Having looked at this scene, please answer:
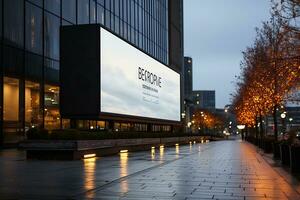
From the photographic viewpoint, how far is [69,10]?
4428cm

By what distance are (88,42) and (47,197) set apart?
23403 mm

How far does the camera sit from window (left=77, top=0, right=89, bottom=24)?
151 ft

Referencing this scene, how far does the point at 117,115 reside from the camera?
3922 cm

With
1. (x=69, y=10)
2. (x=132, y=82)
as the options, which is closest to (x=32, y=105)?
(x=132, y=82)

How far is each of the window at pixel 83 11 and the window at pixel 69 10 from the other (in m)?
0.77

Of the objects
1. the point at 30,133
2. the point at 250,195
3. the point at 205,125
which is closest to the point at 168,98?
the point at 30,133

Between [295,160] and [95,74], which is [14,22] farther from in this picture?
[295,160]

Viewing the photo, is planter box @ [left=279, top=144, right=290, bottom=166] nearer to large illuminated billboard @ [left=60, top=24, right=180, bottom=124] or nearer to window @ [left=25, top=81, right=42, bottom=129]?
large illuminated billboard @ [left=60, top=24, right=180, bottom=124]

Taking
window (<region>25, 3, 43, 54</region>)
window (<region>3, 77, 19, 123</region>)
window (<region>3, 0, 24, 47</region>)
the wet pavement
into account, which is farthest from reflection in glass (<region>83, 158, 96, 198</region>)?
window (<region>25, 3, 43, 54</region>)

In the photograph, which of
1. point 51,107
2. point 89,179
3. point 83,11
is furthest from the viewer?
point 83,11

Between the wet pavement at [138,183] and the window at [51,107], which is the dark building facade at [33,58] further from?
the wet pavement at [138,183]

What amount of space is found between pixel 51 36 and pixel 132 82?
6921mm

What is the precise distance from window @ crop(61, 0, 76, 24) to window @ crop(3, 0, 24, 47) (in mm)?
6324

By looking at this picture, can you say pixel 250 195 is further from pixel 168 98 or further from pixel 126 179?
pixel 168 98
